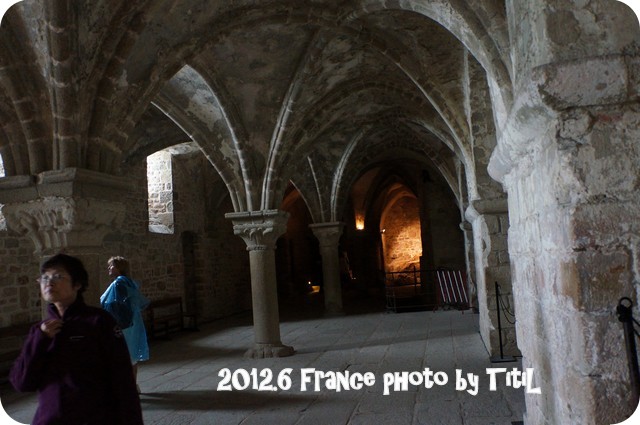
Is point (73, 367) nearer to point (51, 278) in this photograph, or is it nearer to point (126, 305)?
point (51, 278)

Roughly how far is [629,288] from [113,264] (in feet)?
12.3

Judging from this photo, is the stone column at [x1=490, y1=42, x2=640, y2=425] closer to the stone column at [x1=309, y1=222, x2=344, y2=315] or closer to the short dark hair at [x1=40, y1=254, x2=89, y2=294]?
the short dark hair at [x1=40, y1=254, x2=89, y2=294]

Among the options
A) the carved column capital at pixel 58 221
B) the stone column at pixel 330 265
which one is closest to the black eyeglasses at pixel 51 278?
the carved column capital at pixel 58 221

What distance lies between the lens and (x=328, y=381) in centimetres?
527

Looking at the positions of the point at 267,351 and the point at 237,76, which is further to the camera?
the point at 267,351

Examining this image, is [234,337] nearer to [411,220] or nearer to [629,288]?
[629,288]

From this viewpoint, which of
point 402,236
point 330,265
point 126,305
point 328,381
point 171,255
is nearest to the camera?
point 126,305

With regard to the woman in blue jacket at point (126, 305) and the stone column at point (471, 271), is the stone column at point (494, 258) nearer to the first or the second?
the woman in blue jacket at point (126, 305)

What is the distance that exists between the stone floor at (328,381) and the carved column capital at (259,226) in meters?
1.54

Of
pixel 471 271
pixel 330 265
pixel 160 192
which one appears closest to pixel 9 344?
pixel 160 192

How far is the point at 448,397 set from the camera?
431 cm

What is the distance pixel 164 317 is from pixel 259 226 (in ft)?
10.4

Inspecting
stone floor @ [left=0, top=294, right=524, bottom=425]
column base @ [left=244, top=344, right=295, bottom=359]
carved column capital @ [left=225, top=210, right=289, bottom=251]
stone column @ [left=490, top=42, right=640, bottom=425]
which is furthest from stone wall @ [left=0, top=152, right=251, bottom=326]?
stone column @ [left=490, top=42, right=640, bottom=425]

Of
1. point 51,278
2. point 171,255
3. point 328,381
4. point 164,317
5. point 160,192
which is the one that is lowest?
point 328,381
